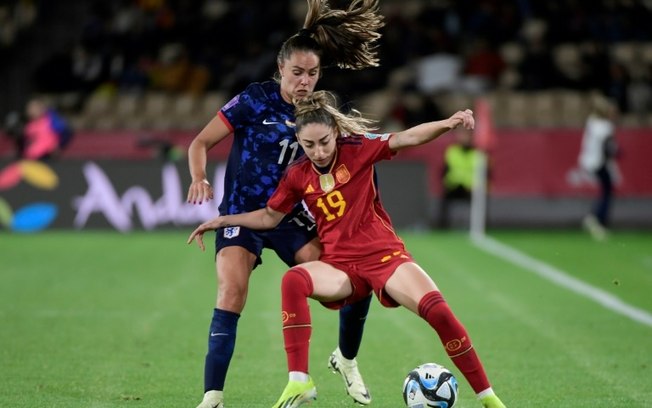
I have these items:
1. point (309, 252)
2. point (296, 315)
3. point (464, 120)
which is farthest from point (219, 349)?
point (464, 120)

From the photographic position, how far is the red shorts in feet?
22.1

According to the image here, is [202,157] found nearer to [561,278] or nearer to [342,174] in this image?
[342,174]

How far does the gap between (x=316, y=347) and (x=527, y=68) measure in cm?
1494

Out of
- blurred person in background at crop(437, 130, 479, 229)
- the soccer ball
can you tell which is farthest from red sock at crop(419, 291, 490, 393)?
blurred person in background at crop(437, 130, 479, 229)

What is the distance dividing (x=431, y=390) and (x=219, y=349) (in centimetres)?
117

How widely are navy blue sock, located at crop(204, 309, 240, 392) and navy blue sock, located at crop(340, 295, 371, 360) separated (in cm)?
82

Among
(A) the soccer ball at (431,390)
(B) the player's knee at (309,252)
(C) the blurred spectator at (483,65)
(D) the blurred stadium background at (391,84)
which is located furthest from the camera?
(C) the blurred spectator at (483,65)

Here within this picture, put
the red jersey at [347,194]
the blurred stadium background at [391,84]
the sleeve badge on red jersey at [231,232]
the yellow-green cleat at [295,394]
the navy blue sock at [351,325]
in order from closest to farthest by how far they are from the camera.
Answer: the yellow-green cleat at [295,394] < the red jersey at [347,194] < the sleeve badge on red jersey at [231,232] < the navy blue sock at [351,325] < the blurred stadium background at [391,84]

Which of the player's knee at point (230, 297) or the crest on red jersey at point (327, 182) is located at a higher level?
the crest on red jersey at point (327, 182)

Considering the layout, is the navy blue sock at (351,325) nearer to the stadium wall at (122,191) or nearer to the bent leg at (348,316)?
the bent leg at (348,316)

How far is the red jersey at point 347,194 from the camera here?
271 inches

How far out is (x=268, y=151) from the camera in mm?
7258

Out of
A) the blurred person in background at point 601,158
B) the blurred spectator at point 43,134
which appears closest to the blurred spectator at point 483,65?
the blurred person in background at point 601,158

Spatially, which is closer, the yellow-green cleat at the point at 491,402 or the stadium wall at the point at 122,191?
the yellow-green cleat at the point at 491,402
